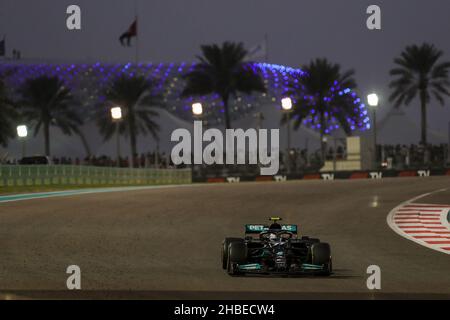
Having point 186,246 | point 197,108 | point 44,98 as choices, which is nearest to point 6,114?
point 44,98

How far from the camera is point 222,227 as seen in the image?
61.8 feet

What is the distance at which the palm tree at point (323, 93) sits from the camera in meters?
72.8

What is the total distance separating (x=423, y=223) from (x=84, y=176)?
23311mm

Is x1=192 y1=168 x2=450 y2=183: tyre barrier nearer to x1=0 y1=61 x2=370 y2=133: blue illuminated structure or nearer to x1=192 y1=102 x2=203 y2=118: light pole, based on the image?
x1=192 y1=102 x2=203 y2=118: light pole

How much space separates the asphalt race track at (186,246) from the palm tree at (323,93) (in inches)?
1746

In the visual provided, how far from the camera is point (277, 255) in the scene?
36.3 ft

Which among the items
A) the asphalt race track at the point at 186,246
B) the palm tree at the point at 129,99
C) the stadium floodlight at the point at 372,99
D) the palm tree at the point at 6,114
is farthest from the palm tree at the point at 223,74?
the asphalt race track at the point at 186,246

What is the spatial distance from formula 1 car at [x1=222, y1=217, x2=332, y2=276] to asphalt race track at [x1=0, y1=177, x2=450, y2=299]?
0.53ft

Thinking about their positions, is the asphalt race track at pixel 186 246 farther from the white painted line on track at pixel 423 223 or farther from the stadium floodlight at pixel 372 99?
the stadium floodlight at pixel 372 99

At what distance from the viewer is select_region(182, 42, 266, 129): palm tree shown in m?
67.6

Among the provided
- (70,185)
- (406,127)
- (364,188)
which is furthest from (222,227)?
(406,127)
